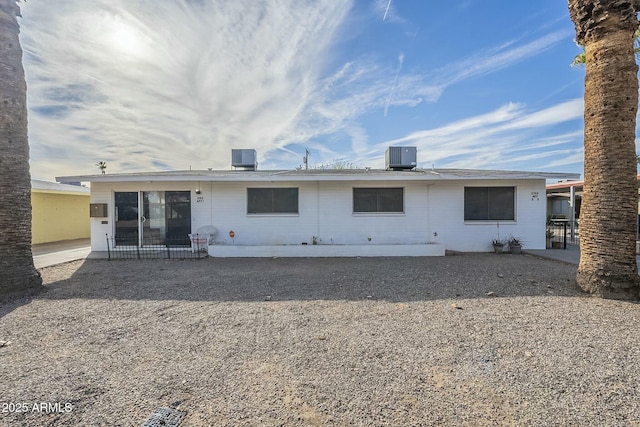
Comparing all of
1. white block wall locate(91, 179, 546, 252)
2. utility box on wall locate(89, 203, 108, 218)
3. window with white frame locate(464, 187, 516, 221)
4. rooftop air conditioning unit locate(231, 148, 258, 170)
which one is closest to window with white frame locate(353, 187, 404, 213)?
white block wall locate(91, 179, 546, 252)

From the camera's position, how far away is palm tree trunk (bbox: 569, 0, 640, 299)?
5.32 metres

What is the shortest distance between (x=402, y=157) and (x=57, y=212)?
16.8 meters

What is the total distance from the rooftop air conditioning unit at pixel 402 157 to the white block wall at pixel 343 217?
5.18ft

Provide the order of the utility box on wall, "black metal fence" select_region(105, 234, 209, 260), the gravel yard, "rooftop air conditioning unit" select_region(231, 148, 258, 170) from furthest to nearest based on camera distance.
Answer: "rooftop air conditioning unit" select_region(231, 148, 258, 170) → the utility box on wall → "black metal fence" select_region(105, 234, 209, 260) → the gravel yard

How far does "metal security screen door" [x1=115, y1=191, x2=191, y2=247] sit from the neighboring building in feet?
17.2

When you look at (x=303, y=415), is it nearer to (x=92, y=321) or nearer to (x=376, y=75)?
(x=92, y=321)

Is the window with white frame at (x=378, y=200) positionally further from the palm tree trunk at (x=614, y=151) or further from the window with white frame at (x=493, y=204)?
the palm tree trunk at (x=614, y=151)

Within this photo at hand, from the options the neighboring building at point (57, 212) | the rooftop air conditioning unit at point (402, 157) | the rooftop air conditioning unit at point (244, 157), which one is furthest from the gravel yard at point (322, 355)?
the neighboring building at point (57, 212)

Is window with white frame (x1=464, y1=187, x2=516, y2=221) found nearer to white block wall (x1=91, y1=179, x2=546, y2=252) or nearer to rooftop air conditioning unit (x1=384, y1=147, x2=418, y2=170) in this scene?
white block wall (x1=91, y1=179, x2=546, y2=252)

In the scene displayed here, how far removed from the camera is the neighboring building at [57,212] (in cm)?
1381

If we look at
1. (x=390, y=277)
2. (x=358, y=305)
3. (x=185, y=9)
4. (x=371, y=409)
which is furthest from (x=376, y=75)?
(x=371, y=409)

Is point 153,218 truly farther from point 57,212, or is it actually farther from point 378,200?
point 378,200

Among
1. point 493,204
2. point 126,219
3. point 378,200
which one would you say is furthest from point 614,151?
point 126,219

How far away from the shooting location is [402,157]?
40.7 ft
